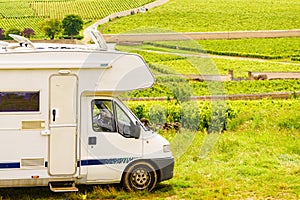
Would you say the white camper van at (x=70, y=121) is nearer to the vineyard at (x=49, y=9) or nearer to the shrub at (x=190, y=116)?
the shrub at (x=190, y=116)

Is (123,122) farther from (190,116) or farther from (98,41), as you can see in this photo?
(190,116)

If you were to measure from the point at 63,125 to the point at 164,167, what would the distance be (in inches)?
65.5

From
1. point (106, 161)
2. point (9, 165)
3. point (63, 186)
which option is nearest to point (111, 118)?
point (106, 161)

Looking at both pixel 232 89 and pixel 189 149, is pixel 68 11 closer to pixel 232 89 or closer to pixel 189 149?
pixel 232 89

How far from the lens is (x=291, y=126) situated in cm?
1634

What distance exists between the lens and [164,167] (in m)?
9.38

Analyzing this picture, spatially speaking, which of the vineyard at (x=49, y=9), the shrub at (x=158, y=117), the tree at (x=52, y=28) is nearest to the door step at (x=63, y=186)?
the shrub at (x=158, y=117)

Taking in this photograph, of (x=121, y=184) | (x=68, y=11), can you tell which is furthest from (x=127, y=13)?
(x=121, y=184)

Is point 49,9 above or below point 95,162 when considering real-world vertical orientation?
above

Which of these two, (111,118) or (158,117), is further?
(158,117)

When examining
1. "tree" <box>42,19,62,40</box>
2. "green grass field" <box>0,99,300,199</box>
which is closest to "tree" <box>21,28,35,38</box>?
"tree" <box>42,19,62,40</box>

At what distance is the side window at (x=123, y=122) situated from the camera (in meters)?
9.30

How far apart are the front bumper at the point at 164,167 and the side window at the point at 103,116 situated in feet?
2.71

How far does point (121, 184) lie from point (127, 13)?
82.1 m
